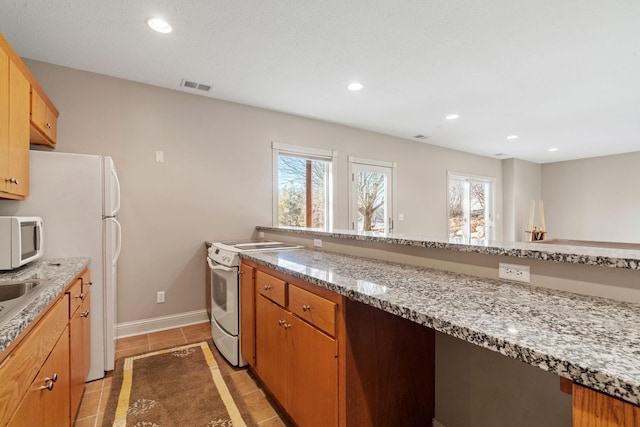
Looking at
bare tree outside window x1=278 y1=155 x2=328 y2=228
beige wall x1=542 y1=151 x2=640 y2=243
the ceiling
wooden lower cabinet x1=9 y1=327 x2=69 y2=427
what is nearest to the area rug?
wooden lower cabinet x1=9 y1=327 x2=69 y2=427

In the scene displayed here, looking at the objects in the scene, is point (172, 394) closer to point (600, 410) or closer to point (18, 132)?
point (18, 132)

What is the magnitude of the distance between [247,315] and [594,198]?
8491 mm

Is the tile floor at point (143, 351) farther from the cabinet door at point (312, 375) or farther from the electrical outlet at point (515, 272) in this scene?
the electrical outlet at point (515, 272)

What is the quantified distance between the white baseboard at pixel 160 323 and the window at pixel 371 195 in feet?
8.29

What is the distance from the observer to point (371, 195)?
5.09 meters

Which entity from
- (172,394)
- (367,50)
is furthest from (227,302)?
(367,50)

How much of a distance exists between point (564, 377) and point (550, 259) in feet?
2.22

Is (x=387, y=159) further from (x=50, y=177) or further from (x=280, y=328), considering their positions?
(x=50, y=177)

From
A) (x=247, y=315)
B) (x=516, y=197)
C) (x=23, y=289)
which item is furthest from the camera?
(x=516, y=197)

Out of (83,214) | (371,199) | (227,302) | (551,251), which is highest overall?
(371,199)

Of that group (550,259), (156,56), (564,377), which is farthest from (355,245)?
(156,56)

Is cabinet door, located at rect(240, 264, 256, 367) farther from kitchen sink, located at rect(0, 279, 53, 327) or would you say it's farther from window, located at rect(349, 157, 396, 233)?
window, located at rect(349, 157, 396, 233)

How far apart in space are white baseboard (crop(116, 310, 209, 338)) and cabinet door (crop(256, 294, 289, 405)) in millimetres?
1648

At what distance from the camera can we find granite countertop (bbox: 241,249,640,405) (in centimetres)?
63
